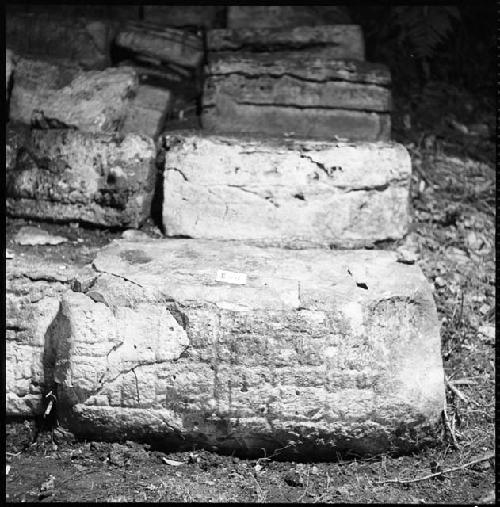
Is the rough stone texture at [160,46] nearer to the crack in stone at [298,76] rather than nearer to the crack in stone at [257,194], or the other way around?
the crack in stone at [298,76]

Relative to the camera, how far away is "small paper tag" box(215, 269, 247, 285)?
261 centimetres

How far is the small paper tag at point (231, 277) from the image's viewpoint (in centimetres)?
261

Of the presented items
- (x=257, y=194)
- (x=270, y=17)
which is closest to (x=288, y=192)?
(x=257, y=194)

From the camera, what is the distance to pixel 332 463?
8.37ft

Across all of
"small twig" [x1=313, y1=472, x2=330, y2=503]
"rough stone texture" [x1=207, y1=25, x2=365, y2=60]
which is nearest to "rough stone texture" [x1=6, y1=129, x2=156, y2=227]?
"rough stone texture" [x1=207, y1=25, x2=365, y2=60]

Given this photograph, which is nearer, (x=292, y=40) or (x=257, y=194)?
(x=257, y=194)

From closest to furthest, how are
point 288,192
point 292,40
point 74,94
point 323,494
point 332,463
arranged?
point 323,494
point 332,463
point 288,192
point 74,94
point 292,40

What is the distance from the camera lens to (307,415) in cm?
248

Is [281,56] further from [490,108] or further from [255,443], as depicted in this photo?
[255,443]

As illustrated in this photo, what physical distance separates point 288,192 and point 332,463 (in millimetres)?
1196

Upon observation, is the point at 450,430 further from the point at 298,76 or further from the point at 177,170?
the point at 298,76

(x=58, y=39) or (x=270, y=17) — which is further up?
(x=270, y=17)

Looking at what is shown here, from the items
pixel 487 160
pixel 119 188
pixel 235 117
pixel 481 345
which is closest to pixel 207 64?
pixel 235 117

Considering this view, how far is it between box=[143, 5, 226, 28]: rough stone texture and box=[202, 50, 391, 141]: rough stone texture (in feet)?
1.52
